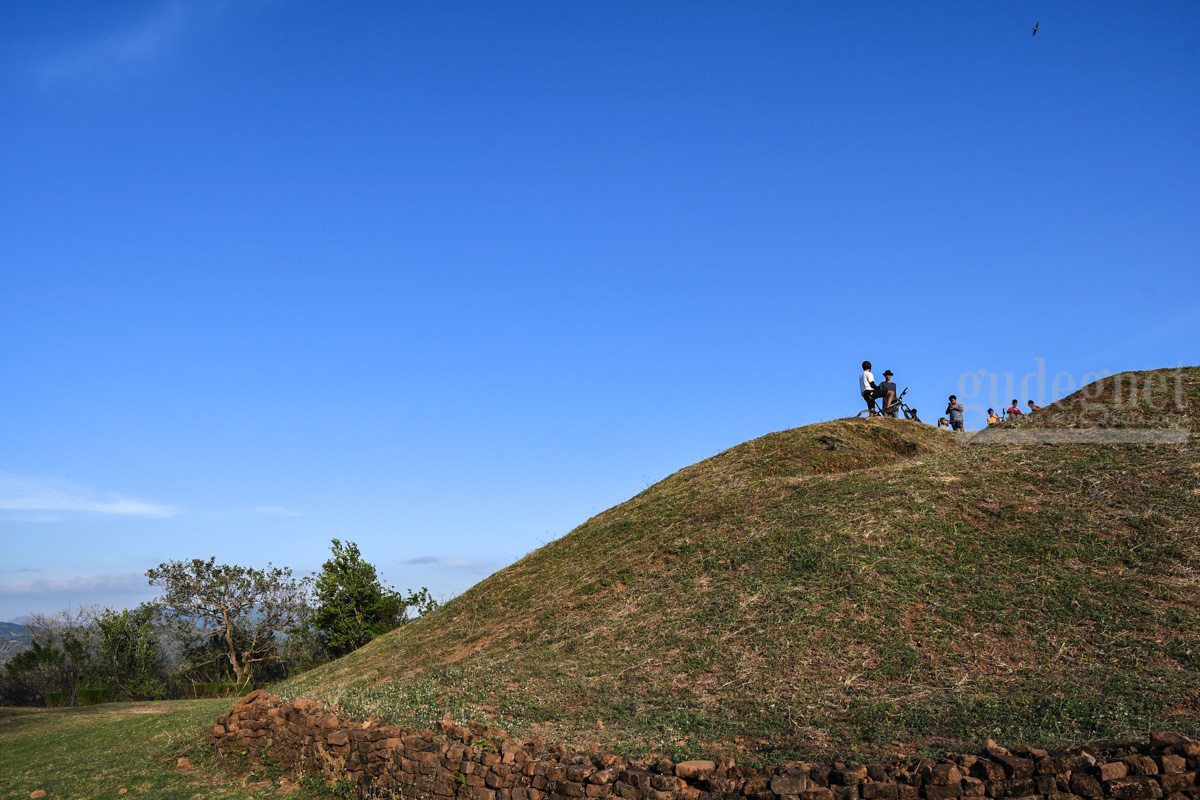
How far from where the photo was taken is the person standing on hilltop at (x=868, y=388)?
A: 2117cm

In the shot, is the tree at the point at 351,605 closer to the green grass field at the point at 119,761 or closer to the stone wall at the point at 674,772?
the green grass field at the point at 119,761

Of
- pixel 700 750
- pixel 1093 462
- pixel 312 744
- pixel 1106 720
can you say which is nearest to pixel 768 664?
pixel 700 750

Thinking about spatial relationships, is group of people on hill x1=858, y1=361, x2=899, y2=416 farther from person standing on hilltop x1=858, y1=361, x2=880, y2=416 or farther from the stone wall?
the stone wall

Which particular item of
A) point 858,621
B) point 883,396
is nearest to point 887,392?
point 883,396

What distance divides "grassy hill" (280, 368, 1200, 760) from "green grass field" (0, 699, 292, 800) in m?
1.93

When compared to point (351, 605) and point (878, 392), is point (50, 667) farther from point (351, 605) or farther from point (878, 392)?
point (878, 392)

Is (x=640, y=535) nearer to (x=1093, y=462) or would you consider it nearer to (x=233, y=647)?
(x=1093, y=462)

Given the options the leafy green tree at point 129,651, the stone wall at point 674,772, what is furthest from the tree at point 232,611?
the stone wall at point 674,772

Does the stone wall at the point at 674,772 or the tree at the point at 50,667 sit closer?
the stone wall at the point at 674,772

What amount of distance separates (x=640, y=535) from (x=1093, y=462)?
9084 mm

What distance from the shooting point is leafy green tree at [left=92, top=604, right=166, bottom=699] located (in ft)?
89.1

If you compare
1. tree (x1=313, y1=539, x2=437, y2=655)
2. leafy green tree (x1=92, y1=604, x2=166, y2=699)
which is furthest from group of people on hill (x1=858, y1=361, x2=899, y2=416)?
→ leafy green tree (x1=92, y1=604, x2=166, y2=699)

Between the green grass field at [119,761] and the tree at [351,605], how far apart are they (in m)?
8.46

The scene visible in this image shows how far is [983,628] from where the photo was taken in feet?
32.9
